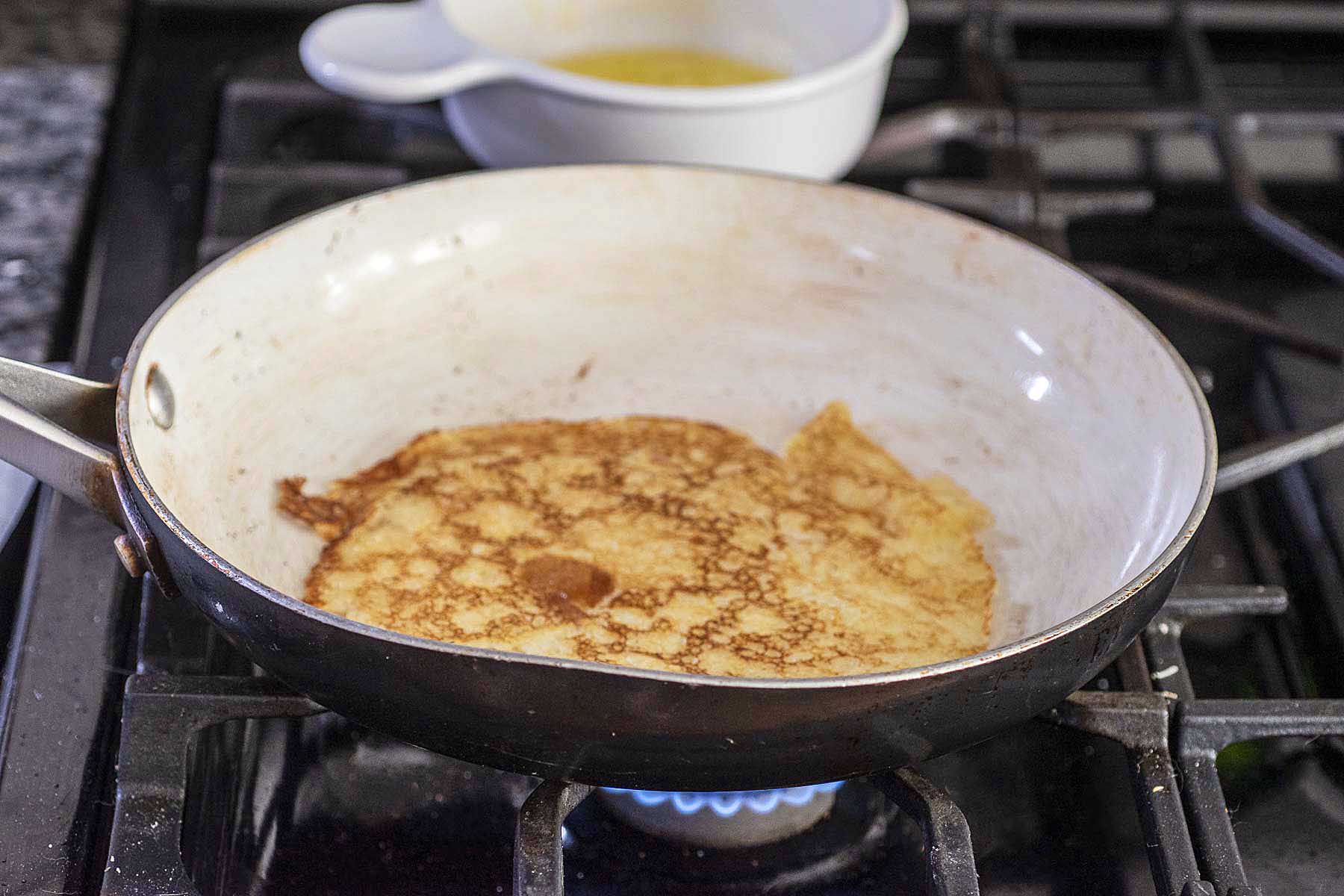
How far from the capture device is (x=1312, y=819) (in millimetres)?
698

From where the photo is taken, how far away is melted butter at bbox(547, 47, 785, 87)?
1.13 m

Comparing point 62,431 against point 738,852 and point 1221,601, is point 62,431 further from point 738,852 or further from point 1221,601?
point 1221,601

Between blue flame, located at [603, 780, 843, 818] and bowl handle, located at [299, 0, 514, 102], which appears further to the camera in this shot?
bowl handle, located at [299, 0, 514, 102]

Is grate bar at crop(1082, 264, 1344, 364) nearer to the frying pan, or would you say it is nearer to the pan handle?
the frying pan

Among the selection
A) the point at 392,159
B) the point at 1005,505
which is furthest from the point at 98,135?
the point at 1005,505

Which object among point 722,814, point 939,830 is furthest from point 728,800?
point 939,830

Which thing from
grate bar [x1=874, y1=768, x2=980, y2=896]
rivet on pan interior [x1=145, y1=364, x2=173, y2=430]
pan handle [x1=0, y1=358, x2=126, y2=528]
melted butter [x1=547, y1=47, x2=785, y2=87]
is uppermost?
pan handle [x1=0, y1=358, x2=126, y2=528]

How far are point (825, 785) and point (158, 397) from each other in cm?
41

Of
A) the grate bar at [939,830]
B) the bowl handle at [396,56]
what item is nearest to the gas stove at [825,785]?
the grate bar at [939,830]

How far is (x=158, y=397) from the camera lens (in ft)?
2.39

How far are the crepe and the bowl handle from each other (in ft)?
0.82

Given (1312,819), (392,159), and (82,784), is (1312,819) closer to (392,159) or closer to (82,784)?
(82,784)

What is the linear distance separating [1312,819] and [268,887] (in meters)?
0.53

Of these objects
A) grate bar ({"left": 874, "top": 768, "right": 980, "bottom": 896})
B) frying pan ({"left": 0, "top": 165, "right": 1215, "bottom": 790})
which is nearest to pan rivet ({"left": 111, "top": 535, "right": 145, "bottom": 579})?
frying pan ({"left": 0, "top": 165, "right": 1215, "bottom": 790})
